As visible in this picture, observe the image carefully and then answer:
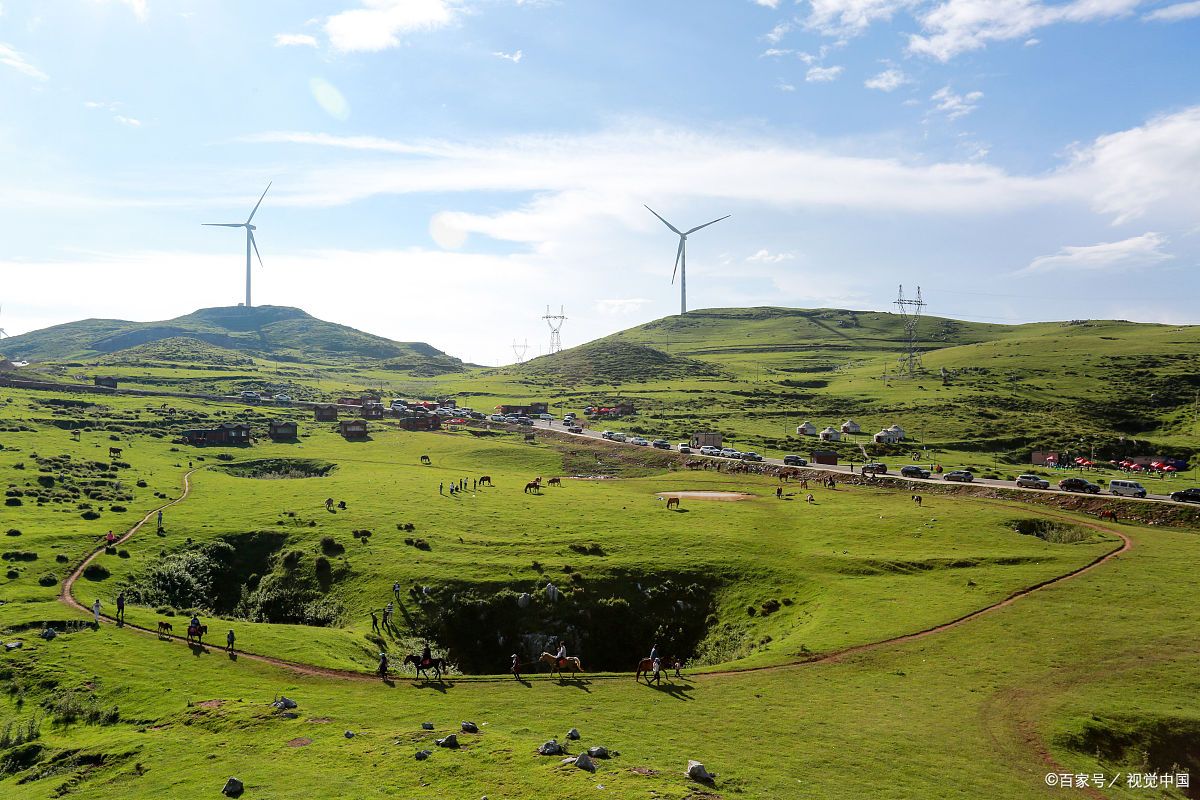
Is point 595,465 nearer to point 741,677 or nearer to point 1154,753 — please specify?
point 741,677

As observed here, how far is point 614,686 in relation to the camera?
4359 cm

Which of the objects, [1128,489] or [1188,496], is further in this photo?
[1128,489]

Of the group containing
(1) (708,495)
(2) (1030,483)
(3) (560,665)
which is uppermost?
(2) (1030,483)

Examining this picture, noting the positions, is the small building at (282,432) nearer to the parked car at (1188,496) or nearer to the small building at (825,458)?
the small building at (825,458)

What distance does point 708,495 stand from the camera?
10200cm

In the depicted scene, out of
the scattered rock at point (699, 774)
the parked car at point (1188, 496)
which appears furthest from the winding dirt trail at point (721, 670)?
the parked car at point (1188, 496)

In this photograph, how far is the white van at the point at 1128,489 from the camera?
92.7m

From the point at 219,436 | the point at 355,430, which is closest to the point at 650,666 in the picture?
the point at 219,436

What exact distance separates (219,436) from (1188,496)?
510 feet

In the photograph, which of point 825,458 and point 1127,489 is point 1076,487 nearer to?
point 1127,489

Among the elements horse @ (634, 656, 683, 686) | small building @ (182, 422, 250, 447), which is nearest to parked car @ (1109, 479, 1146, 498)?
horse @ (634, 656, 683, 686)

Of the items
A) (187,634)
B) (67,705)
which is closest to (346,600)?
(187,634)

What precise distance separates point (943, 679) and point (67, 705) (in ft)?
163

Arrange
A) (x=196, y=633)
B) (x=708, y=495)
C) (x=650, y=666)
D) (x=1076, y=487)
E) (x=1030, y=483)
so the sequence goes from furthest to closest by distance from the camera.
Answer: (x=708, y=495) → (x=1030, y=483) → (x=1076, y=487) → (x=196, y=633) → (x=650, y=666)
